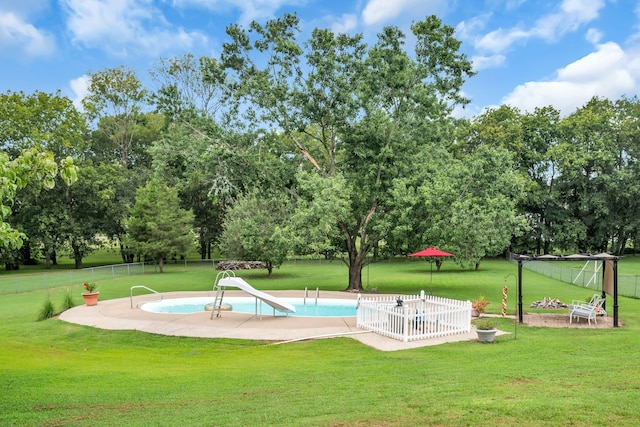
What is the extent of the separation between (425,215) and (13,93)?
42510 mm

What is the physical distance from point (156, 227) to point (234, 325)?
84.8 feet

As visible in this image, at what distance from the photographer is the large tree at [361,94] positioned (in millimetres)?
23391

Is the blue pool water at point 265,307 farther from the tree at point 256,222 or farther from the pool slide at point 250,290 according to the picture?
the tree at point 256,222

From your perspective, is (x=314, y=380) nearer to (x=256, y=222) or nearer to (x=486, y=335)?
(x=486, y=335)

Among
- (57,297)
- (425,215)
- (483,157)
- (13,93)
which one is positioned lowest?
(57,297)

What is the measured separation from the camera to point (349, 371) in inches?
357

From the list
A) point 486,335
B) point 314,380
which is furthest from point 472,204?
point 314,380

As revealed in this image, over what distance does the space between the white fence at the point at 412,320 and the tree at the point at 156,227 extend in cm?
2777

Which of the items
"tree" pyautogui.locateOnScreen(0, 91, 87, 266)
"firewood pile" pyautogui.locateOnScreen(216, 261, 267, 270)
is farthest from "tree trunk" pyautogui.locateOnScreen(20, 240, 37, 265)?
"firewood pile" pyautogui.locateOnScreen(216, 261, 267, 270)

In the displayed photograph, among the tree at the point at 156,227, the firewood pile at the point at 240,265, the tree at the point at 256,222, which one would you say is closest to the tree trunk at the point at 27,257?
the tree at the point at 156,227

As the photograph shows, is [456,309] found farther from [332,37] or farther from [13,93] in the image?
[13,93]

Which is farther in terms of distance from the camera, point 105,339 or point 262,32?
point 262,32

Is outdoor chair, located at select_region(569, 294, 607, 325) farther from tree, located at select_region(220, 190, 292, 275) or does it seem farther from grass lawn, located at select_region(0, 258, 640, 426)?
tree, located at select_region(220, 190, 292, 275)

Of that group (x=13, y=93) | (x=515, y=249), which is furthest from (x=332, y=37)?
(x=515, y=249)
